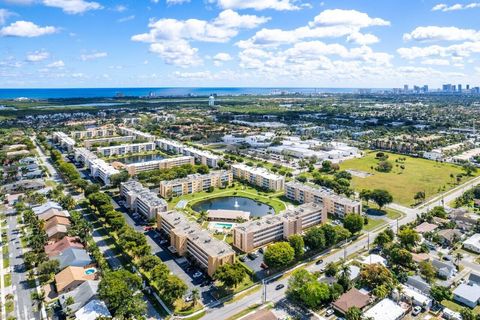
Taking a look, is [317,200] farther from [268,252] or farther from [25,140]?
[25,140]

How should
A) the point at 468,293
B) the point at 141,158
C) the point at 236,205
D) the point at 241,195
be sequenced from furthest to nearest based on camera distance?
the point at 141,158 → the point at 241,195 → the point at 236,205 → the point at 468,293

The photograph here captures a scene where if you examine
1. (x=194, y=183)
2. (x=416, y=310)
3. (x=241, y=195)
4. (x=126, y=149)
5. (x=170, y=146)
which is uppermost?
(x=170, y=146)

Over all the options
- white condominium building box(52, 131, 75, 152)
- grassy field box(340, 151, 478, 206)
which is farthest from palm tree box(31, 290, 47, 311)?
white condominium building box(52, 131, 75, 152)

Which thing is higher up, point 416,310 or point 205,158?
point 205,158

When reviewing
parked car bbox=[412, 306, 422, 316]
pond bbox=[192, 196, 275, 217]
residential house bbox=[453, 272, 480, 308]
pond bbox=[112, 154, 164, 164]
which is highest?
pond bbox=[112, 154, 164, 164]

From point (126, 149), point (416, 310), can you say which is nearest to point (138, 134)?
point (126, 149)

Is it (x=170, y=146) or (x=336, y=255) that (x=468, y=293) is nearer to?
(x=336, y=255)

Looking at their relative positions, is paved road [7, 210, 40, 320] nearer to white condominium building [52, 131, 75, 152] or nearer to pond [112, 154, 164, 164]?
pond [112, 154, 164, 164]
